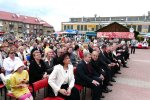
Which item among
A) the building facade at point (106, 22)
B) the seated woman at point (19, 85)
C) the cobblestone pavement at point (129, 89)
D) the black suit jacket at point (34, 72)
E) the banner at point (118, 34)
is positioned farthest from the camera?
the building facade at point (106, 22)

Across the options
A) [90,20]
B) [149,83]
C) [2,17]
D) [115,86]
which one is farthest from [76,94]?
[90,20]

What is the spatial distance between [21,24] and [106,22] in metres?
30.4

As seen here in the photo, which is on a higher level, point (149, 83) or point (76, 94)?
point (76, 94)

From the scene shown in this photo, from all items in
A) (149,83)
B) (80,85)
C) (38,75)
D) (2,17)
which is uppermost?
(2,17)

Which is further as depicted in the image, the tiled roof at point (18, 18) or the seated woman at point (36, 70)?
the tiled roof at point (18, 18)

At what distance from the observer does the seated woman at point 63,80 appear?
4.51 m

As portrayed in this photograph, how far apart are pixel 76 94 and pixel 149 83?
510 cm

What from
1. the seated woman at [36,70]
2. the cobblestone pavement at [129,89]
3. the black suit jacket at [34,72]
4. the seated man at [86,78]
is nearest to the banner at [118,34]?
the cobblestone pavement at [129,89]

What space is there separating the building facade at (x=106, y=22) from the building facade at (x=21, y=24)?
10182 millimetres

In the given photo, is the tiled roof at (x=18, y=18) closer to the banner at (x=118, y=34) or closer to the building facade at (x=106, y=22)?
the building facade at (x=106, y=22)

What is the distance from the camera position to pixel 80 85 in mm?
5801

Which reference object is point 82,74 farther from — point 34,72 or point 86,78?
point 34,72

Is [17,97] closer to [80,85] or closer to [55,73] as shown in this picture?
[55,73]

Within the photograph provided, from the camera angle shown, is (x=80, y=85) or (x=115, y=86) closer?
(x=80, y=85)
